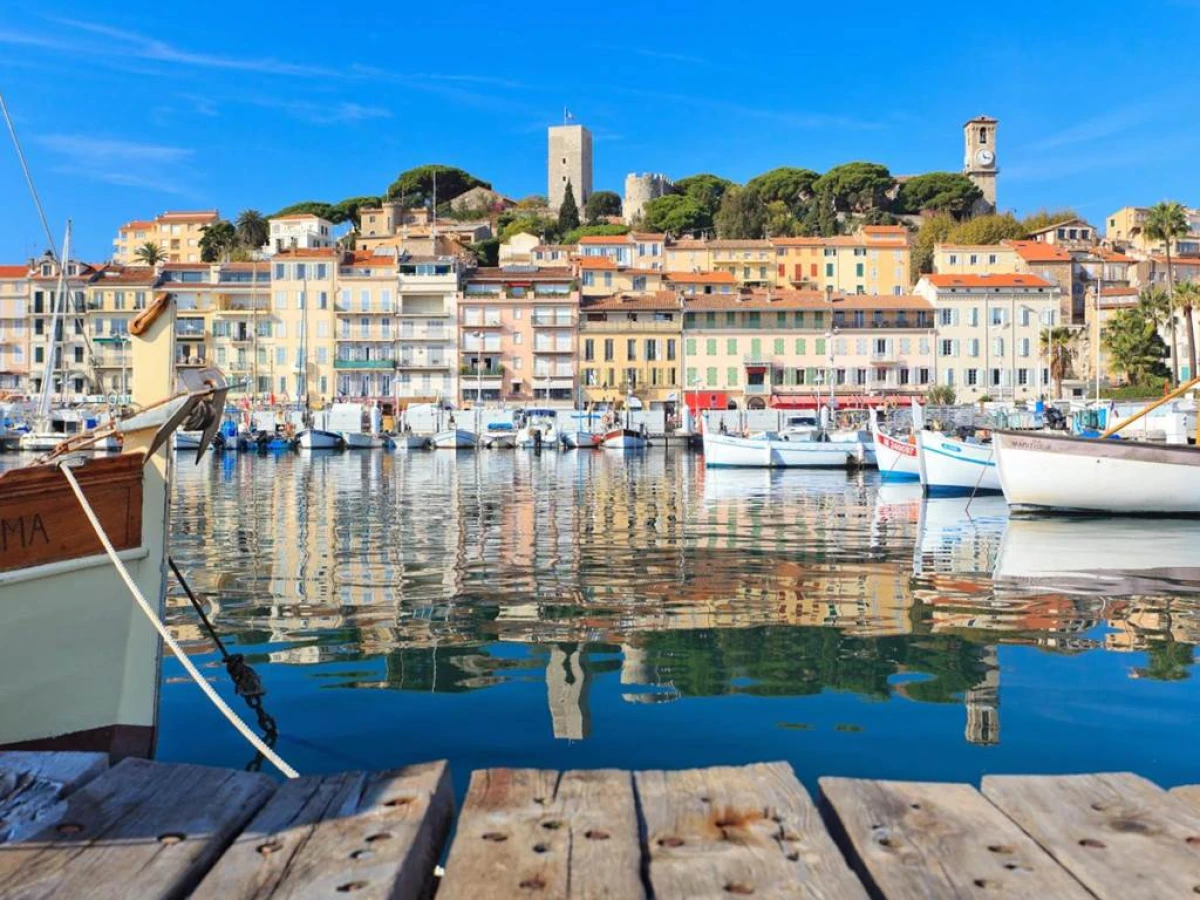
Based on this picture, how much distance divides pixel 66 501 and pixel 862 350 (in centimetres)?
8314

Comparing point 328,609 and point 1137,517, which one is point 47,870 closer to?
point 328,609

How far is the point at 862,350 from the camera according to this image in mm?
85688

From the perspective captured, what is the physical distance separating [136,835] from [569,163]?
15216 centimetres

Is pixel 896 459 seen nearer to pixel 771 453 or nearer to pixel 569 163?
pixel 771 453

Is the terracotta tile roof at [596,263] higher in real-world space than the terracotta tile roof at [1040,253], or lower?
lower

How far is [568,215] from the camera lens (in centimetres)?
13550

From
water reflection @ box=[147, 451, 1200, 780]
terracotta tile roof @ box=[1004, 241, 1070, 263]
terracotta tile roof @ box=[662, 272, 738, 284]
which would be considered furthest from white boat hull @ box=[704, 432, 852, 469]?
terracotta tile roof @ box=[1004, 241, 1070, 263]

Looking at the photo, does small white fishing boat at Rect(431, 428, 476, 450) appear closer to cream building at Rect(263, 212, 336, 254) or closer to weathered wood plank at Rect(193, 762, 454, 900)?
cream building at Rect(263, 212, 336, 254)

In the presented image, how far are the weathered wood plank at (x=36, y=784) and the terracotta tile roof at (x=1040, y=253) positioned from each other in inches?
3870

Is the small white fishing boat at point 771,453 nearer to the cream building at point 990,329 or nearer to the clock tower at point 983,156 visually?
the cream building at point 990,329

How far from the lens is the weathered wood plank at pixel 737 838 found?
3.31 meters

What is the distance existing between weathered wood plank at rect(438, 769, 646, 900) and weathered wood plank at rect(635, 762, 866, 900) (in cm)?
9

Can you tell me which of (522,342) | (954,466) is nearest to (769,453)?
(954,466)

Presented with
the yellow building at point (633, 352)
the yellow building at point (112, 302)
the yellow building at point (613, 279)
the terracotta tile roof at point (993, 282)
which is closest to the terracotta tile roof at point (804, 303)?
the terracotta tile roof at point (993, 282)
